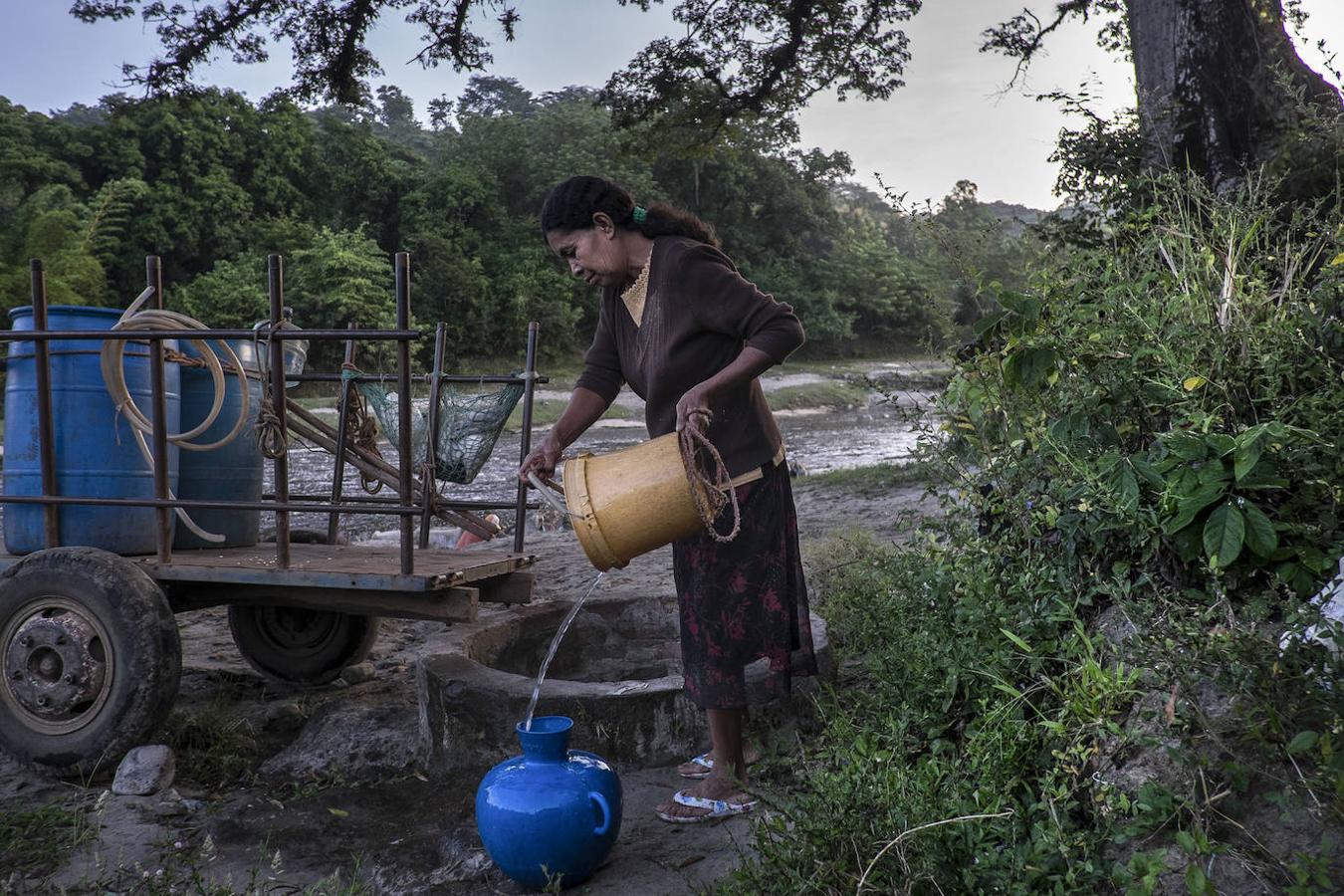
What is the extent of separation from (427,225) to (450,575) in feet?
93.3

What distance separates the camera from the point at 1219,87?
5.25 meters

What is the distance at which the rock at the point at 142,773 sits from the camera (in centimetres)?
344

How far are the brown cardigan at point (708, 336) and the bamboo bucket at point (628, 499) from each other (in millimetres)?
308

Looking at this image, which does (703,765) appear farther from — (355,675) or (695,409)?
(355,675)

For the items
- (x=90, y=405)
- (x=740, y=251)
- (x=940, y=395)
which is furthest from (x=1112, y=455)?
(x=740, y=251)

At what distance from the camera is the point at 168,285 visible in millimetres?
25672

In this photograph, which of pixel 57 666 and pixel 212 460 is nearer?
pixel 57 666

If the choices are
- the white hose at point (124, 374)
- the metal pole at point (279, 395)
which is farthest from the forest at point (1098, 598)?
the white hose at point (124, 374)

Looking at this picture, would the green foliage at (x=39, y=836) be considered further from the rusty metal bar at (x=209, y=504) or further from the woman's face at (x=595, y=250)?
the woman's face at (x=595, y=250)

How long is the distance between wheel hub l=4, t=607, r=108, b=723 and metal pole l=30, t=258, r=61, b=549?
0.39 m

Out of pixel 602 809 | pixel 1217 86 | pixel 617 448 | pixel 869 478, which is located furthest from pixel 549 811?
pixel 617 448

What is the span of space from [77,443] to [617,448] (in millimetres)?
14668

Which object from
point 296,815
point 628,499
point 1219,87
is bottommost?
point 296,815

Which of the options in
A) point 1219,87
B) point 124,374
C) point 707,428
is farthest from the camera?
point 1219,87
